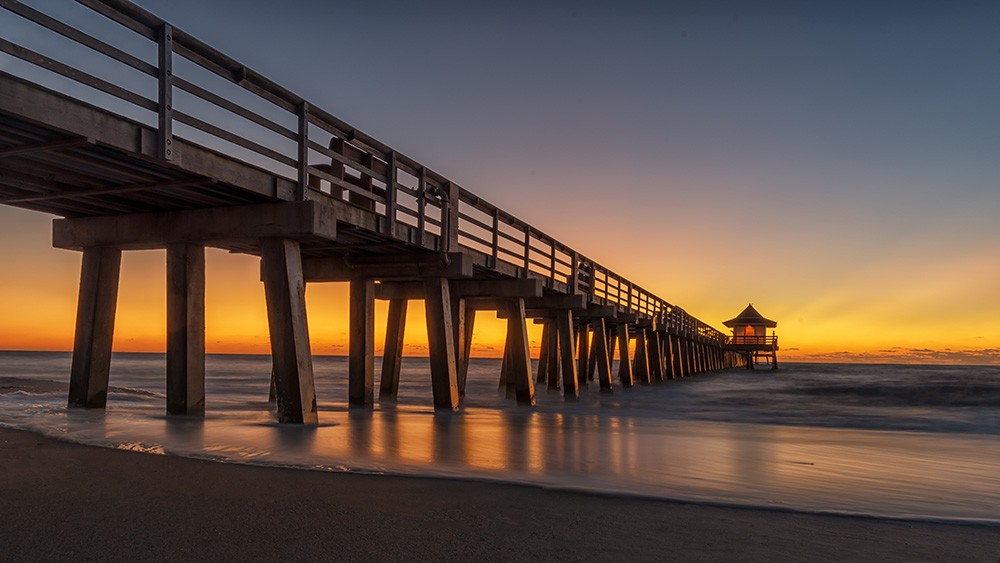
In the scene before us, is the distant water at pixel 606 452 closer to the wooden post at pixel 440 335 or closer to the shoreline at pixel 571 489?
the shoreline at pixel 571 489

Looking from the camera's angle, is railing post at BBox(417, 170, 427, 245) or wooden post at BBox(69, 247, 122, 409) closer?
wooden post at BBox(69, 247, 122, 409)

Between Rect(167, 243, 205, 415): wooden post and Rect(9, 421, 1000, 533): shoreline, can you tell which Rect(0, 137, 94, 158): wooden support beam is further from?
Rect(167, 243, 205, 415): wooden post

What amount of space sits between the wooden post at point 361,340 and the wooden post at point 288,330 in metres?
3.75

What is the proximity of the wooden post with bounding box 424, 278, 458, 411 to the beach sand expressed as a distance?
24.5ft

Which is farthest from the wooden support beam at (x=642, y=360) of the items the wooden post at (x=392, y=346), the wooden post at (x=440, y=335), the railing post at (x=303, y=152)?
the railing post at (x=303, y=152)

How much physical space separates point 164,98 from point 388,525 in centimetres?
471

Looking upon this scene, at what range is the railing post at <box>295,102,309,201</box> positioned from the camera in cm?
844

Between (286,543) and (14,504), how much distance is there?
70.0 inches

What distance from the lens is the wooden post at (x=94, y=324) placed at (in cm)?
967

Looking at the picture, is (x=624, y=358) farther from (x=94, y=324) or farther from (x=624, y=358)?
(x=94, y=324)

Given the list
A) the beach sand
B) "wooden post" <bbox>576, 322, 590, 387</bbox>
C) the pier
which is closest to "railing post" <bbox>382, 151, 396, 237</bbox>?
the pier

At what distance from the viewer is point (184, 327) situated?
909 centimetres

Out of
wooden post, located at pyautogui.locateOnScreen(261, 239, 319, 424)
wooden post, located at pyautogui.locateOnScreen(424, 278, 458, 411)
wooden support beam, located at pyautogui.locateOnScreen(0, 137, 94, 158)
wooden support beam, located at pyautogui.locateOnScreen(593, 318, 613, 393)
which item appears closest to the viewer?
wooden support beam, located at pyautogui.locateOnScreen(0, 137, 94, 158)

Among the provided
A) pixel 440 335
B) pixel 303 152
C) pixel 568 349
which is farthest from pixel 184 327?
pixel 568 349
